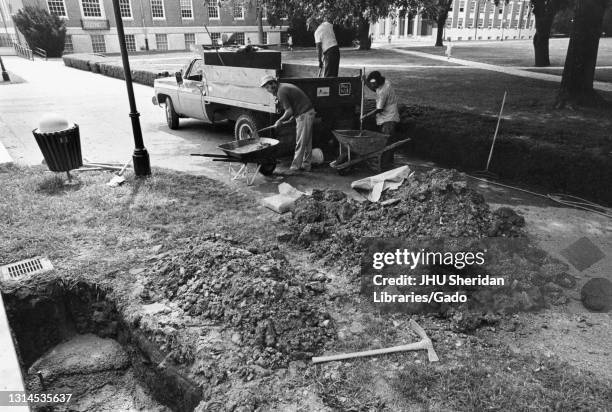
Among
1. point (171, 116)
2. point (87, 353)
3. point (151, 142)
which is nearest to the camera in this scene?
point (87, 353)

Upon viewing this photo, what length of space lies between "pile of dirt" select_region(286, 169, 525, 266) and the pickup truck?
313 cm

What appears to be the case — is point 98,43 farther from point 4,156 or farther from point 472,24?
point 472,24

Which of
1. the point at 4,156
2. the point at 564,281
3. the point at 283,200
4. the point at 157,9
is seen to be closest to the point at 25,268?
the point at 283,200

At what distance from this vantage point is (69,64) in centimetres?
3366

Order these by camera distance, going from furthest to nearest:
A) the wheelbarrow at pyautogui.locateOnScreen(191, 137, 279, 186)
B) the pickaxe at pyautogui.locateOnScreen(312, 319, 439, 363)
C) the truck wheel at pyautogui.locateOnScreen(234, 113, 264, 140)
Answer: the truck wheel at pyautogui.locateOnScreen(234, 113, 264, 140) < the wheelbarrow at pyautogui.locateOnScreen(191, 137, 279, 186) < the pickaxe at pyautogui.locateOnScreen(312, 319, 439, 363)

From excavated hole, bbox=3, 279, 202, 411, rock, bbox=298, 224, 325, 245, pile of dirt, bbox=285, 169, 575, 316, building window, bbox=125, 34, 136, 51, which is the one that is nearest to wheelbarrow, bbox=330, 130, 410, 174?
pile of dirt, bbox=285, 169, 575, 316

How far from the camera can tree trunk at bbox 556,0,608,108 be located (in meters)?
12.0

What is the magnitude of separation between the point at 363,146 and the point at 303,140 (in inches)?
47.3

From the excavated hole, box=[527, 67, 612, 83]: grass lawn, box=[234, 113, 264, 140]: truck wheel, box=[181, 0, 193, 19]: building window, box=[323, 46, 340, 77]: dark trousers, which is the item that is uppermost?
box=[181, 0, 193, 19]: building window

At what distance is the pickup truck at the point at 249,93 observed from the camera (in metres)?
8.91

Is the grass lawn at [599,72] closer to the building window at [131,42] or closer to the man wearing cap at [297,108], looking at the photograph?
the man wearing cap at [297,108]

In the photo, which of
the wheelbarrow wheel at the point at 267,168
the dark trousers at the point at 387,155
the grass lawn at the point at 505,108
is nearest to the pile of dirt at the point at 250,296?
the wheelbarrow wheel at the point at 267,168

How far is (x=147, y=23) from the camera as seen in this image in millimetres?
48250

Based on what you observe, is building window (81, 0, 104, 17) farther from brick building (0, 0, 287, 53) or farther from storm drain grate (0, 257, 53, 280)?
storm drain grate (0, 257, 53, 280)
